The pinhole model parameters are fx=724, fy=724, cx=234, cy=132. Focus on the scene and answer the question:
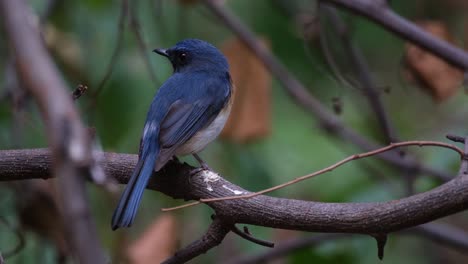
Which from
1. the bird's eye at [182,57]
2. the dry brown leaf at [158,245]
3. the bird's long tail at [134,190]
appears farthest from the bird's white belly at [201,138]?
the dry brown leaf at [158,245]

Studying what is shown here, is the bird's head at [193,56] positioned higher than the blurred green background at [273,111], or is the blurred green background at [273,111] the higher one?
the bird's head at [193,56]

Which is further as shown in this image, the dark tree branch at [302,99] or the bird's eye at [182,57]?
the dark tree branch at [302,99]

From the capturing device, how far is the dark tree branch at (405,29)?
3.97 meters

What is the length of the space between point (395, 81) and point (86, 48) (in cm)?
319

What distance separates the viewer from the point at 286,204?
96.4 inches

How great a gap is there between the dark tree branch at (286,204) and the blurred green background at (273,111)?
1184 millimetres

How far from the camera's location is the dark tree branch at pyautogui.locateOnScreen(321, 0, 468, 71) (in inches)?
156

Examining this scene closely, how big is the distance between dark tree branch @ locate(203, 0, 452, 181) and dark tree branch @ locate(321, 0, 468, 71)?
42.0 inches

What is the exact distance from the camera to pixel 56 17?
5.55 m

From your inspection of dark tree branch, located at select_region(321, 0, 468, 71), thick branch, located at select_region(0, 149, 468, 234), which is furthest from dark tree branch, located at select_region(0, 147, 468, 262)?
dark tree branch, located at select_region(321, 0, 468, 71)

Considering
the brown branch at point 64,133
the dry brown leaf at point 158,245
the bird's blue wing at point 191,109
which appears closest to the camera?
the brown branch at point 64,133

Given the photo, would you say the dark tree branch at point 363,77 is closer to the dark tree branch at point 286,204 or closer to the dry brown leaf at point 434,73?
the dry brown leaf at point 434,73

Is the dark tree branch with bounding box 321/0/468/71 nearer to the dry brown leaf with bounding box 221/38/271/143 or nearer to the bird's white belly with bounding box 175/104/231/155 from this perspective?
the dry brown leaf with bounding box 221/38/271/143

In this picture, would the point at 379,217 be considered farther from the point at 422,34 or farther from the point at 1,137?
the point at 1,137
